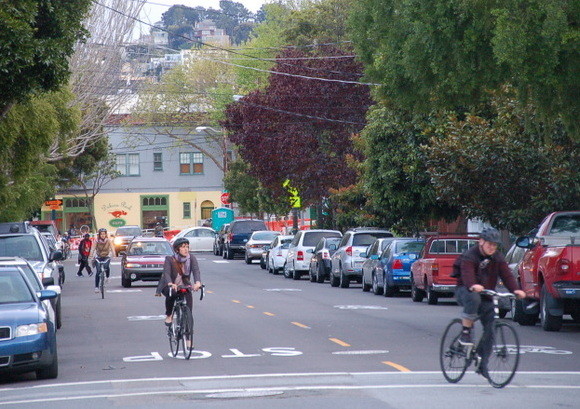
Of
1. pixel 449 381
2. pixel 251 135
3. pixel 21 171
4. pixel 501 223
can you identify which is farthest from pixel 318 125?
pixel 449 381

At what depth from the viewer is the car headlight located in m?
14.2

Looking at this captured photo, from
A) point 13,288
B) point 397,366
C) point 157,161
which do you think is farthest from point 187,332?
point 157,161

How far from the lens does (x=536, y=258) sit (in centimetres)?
2086

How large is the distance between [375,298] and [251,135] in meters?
23.5

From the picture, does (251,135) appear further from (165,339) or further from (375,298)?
(165,339)

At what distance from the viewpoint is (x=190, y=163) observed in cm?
9719

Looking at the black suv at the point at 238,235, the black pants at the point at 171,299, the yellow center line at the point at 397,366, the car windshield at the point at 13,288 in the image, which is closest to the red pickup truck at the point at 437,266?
the black pants at the point at 171,299

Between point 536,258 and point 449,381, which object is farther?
point 536,258

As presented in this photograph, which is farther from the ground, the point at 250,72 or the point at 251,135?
the point at 250,72

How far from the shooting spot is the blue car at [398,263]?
31.1m

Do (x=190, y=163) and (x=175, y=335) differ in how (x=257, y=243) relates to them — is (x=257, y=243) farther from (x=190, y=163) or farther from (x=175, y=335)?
(x=190, y=163)

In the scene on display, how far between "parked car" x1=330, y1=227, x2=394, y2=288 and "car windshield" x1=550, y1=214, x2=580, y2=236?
47.9ft

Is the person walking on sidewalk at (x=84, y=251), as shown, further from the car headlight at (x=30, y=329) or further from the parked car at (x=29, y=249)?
the car headlight at (x=30, y=329)

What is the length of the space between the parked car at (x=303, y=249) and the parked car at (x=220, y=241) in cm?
1894
